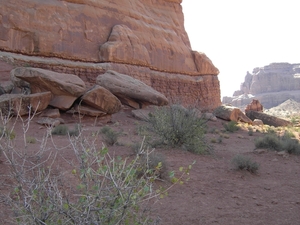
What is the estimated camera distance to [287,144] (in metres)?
10.2

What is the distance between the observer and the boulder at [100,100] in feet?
49.9

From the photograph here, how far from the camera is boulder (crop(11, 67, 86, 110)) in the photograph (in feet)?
45.8

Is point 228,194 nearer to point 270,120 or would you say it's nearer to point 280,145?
point 280,145

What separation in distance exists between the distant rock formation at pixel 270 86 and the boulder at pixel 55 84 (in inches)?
3100

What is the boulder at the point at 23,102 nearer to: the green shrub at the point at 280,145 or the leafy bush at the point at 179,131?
the leafy bush at the point at 179,131

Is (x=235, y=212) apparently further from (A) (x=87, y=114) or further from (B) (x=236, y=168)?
(A) (x=87, y=114)

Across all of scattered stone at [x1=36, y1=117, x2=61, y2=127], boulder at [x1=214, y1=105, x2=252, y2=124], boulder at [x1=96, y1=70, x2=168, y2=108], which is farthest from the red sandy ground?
boulder at [x1=214, y1=105, x2=252, y2=124]

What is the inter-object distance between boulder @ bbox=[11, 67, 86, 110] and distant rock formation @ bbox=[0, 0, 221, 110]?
388 cm

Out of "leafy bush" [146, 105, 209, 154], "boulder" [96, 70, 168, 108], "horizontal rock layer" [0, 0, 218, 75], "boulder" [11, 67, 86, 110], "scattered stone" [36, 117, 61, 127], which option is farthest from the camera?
"horizontal rock layer" [0, 0, 218, 75]

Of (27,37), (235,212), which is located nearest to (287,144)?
(235,212)

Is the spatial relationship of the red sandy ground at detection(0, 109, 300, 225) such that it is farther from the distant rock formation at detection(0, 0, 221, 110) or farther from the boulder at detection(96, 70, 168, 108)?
the distant rock formation at detection(0, 0, 221, 110)

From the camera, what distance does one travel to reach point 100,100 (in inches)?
609

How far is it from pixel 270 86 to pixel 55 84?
9590cm

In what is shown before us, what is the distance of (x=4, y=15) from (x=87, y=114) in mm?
7702
